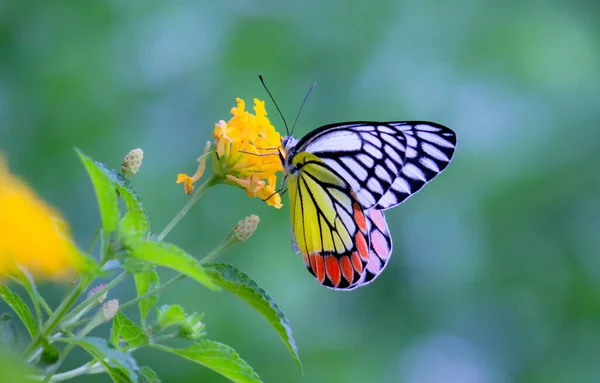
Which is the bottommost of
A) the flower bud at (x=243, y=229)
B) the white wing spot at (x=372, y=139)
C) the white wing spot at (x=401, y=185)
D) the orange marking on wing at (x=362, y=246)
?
the flower bud at (x=243, y=229)

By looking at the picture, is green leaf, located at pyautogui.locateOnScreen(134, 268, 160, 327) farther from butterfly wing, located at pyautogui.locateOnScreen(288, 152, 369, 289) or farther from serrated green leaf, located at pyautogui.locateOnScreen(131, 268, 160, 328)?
butterfly wing, located at pyautogui.locateOnScreen(288, 152, 369, 289)

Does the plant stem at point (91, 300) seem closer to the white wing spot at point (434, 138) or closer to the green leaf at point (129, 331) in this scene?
the green leaf at point (129, 331)

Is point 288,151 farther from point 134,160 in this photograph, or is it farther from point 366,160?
point 134,160

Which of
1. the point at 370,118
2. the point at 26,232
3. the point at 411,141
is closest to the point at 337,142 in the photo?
the point at 411,141

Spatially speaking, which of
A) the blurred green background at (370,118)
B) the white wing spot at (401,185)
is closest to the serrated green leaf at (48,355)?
the white wing spot at (401,185)

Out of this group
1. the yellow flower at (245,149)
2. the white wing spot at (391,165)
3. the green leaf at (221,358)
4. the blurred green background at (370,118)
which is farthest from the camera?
the blurred green background at (370,118)

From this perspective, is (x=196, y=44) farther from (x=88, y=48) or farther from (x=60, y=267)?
(x=60, y=267)

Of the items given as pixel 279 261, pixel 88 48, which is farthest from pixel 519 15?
pixel 88 48
